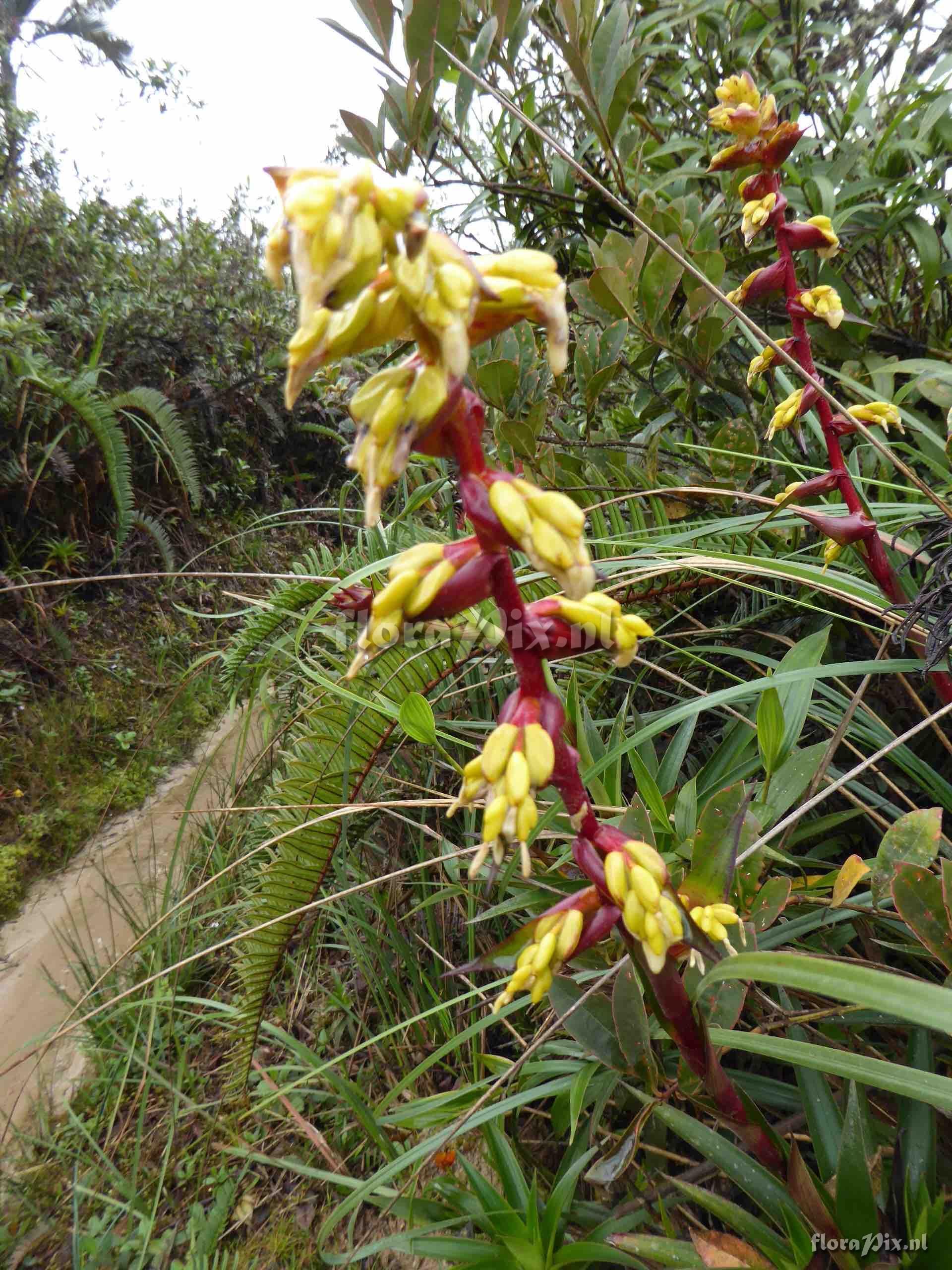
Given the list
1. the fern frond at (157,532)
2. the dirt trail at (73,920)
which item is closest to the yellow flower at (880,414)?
the dirt trail at (73,920)

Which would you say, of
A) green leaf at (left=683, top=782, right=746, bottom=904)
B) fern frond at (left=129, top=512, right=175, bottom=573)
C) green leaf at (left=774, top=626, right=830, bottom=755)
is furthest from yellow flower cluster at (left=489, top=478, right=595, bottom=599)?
fern frond at (left=129, top=512, right=175, bottom=573)

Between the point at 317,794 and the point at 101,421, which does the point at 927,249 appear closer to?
the point at 317,794

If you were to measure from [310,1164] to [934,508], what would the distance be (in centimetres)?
153

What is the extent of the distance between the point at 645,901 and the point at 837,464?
669 mm

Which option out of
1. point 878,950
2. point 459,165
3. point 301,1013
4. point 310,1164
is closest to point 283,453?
point 459,165

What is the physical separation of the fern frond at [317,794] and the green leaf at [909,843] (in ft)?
2.43

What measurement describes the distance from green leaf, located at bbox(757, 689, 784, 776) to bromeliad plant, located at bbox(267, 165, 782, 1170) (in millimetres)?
327

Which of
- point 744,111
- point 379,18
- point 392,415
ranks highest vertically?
point 379,18

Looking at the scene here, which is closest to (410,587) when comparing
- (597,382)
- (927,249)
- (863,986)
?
(863,986)

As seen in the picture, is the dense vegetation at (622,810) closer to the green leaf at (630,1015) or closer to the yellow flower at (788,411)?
the green leaf at (630,1015)

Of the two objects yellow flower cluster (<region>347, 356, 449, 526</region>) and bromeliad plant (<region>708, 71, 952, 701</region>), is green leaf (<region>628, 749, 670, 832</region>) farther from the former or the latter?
yellow flower cluster (<region>347, 356, 449, 526</region>)

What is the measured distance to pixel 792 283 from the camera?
0.88 metres

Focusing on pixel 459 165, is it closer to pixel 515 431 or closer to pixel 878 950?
pixel 515 431

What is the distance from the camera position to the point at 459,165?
5.83 ft
